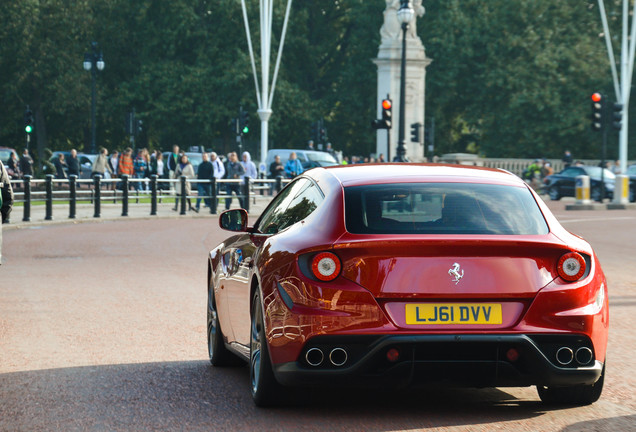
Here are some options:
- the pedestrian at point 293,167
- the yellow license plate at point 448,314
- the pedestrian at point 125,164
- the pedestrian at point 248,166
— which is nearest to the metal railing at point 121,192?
the pedestrian at point 125,164

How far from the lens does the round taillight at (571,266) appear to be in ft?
20.2

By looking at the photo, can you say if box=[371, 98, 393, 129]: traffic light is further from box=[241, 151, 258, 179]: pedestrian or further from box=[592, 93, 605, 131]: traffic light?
box=[592, 93, 605, 131]: traffic light

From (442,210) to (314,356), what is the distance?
1026mm

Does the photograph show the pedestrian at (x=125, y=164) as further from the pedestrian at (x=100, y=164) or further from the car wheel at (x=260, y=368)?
the car wheel at (x=260, y=368)

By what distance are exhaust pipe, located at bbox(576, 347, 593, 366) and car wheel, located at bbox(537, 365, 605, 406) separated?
15.4 inches

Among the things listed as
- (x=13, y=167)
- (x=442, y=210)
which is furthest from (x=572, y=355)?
(x=13, y=167)

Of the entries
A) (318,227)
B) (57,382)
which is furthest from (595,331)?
(57,382)

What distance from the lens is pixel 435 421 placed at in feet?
20.4

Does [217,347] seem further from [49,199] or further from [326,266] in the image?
[49,199]

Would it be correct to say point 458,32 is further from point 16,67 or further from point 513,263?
point 513,263

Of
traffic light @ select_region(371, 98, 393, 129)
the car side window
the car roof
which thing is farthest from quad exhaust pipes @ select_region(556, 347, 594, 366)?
traffic light @ select_region(371, 98, 393, 129)

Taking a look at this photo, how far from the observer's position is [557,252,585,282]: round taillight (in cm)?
616

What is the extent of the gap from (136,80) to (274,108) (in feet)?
25.5

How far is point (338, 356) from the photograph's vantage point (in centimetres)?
605
